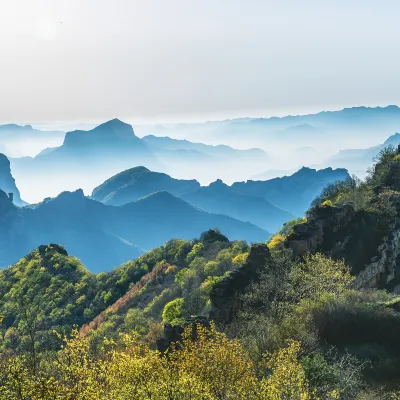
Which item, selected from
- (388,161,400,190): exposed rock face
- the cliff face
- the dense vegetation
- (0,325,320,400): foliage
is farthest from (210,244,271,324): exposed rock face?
(388,161,400,190): exposed rock face

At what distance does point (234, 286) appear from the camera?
274 feet

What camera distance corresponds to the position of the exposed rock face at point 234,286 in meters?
80.0

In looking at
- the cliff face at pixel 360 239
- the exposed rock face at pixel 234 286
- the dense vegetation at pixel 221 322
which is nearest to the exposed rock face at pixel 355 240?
the cliff face at pixel 360 239

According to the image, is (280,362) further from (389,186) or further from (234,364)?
(389,186)

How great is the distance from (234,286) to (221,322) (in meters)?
8.06

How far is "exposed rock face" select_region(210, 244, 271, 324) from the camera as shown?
3150 inches

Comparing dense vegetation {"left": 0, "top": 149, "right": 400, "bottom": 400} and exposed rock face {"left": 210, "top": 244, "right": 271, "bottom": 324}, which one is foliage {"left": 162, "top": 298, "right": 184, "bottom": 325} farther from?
exposed rock face {"left": 210, "top": 244, "right": 271, "bottom": 324}

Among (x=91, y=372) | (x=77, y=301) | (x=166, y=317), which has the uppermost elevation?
(x=91, y=372)

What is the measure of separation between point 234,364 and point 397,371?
89.3ft

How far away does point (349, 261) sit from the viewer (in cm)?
9325

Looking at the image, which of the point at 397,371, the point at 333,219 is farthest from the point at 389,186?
the point at 397,371

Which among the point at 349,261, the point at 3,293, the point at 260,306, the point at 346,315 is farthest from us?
the point at 3,293

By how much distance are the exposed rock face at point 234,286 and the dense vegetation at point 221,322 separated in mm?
197

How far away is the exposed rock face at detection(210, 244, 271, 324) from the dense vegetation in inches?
7.8
